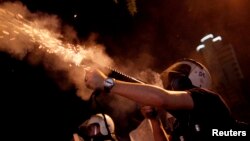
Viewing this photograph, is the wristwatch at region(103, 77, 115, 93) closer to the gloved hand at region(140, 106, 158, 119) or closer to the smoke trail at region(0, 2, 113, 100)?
the smoke trail at region(0, 2, 113, 100)

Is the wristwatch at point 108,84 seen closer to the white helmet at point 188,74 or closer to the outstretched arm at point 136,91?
the outstretched arm at point 136,91

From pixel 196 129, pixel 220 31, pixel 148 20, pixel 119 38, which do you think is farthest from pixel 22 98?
pixel 220 31

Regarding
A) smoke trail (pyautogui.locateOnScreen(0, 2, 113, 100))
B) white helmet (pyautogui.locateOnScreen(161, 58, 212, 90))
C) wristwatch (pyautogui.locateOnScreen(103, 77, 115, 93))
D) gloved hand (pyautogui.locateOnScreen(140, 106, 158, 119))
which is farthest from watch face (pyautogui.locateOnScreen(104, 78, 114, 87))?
gloved hand (pyautogui.locateOnScreen(140, 106, 158, 119))

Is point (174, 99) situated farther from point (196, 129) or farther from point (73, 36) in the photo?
point (73, 36)

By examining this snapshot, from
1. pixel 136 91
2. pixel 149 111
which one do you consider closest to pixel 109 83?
pixel 136 91

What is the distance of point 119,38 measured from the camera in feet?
35.3

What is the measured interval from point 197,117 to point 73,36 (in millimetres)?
5739

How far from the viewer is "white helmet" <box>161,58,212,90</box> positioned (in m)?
4.25

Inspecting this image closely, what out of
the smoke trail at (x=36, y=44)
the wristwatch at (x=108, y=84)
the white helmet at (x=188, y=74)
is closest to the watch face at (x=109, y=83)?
the wristwatch at (x=108, y=84)

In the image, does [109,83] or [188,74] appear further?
[188,74]

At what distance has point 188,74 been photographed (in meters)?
4.41

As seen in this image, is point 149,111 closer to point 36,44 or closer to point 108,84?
Answer: point 108,84

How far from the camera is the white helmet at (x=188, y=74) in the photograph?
425 cm

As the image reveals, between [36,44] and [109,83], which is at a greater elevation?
[36,44]
